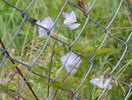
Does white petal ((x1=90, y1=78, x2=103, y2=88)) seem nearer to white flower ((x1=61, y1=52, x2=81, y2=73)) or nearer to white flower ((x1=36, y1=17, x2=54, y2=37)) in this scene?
white flower ((x1=61, y1=52, x2=81, y2=73))

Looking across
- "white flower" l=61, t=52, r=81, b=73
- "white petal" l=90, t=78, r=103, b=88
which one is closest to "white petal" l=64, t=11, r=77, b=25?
"white flower" l=61, t=52, r=81, b=73

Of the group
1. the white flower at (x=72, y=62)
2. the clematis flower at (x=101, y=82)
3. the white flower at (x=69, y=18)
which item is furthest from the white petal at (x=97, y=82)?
the white flower at (x=69, y=18)

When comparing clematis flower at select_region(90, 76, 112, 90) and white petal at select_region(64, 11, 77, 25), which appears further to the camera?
clematis flower at select_region(90, 76, 112, 90)

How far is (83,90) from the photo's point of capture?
6.18 ft

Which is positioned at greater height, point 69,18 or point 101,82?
point 69,18

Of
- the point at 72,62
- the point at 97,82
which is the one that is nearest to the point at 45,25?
the point at 72,62

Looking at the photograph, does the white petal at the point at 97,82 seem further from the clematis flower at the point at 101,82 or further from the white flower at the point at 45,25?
the white flower at the point at 45,25

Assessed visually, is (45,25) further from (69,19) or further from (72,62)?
(72,62)

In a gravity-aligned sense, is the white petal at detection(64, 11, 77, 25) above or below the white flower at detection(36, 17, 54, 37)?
above

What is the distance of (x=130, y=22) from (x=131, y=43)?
6.8 inches

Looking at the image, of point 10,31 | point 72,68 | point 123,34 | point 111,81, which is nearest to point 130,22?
point 123,34

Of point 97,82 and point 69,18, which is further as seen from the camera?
point 97,82

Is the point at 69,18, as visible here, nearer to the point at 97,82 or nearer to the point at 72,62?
the point at 72,62

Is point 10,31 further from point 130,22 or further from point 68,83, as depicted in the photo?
point 68,83
